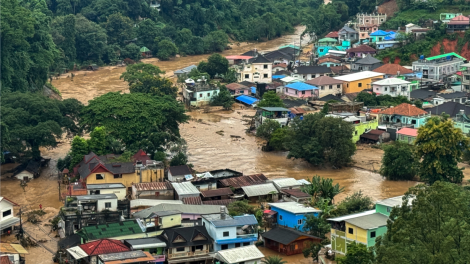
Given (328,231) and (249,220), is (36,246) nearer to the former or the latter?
(249,220)

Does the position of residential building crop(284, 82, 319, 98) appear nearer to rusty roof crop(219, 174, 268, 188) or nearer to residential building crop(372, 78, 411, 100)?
residential building crop(372, 78, 411, 100)

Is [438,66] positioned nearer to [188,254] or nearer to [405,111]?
[405,111]

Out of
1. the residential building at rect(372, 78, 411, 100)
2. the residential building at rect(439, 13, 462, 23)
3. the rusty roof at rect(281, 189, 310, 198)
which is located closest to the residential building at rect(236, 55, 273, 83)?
the residential building at rect(372, 78, 411, 100)

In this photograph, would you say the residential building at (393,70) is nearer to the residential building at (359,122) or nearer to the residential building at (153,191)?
the residential building at (359,122)

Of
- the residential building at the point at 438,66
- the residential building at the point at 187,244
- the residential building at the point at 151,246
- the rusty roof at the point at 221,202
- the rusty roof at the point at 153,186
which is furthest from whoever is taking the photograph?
the residential building at the point at 438,66

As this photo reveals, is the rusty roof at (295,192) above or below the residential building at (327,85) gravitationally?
below

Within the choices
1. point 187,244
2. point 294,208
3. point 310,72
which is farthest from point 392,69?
point 187,244

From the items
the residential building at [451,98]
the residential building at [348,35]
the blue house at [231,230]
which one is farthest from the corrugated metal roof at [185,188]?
the residential building at [348,35]

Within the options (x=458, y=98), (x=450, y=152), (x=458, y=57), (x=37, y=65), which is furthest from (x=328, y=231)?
(x=458, y=57)
